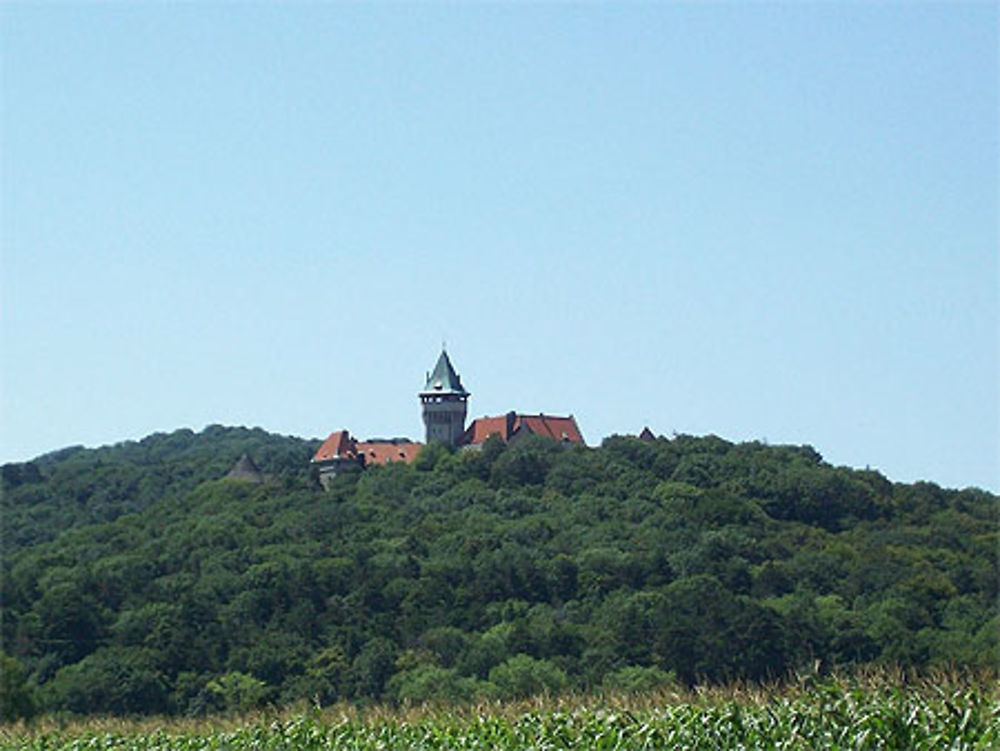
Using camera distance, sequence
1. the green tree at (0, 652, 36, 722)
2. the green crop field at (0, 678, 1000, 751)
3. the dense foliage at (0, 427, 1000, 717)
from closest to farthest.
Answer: the green crop field at (0, 678, 1000, 751)
the green tree at (0, 652, 36, 722)
the dense foliage at (0, 427, 1000, 717)

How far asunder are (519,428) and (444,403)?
19.7 feet

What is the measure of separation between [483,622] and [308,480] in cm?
4501

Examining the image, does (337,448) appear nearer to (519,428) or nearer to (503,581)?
(519,428)

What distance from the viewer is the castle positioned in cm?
13412

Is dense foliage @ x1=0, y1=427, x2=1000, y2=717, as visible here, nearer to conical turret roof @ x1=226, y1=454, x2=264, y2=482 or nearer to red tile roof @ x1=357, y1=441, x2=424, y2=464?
conical turret roof @ x1=226, y1=454, x2=264, y2=482

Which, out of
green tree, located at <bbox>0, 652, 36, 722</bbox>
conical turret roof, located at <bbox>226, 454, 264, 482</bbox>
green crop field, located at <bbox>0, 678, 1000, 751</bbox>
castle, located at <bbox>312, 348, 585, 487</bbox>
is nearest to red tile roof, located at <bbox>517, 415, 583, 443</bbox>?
castle, located at <bbox>312, 348, 585, 487</bbox>

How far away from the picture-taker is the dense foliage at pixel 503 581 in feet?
248

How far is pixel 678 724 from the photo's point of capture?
19.4 meters

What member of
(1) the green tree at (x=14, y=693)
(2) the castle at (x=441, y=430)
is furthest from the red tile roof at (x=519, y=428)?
(1) the green tree at (x=14, y=693)

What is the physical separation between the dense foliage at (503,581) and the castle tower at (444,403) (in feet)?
17.2

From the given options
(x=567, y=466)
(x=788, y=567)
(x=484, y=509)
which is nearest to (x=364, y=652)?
(x=788, y=567)

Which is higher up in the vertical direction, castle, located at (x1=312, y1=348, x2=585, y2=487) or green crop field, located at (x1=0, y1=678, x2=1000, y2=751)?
castle, located at (x1=312, y1=348, x2=585, y2=487)

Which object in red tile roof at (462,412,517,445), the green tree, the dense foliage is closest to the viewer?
the green tree

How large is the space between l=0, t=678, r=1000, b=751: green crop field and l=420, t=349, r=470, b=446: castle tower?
10825 centimetres
